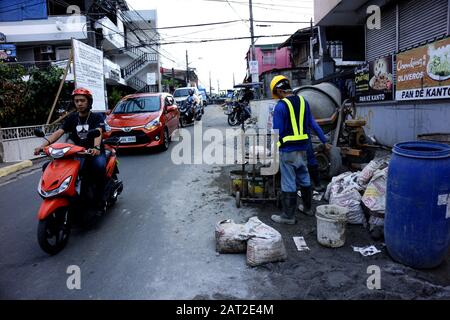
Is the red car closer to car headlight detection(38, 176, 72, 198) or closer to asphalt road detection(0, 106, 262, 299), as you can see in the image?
asphalt road detection(0, 106, 262, 299)

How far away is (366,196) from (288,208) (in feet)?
3.23

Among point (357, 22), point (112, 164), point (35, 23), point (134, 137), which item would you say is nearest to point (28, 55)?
point (35, 23)

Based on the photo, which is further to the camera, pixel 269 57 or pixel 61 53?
pixel 269 57

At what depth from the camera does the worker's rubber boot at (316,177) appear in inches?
226

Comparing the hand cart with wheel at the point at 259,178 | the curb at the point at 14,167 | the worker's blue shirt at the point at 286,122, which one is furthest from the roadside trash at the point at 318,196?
the curb at the point at 14,167

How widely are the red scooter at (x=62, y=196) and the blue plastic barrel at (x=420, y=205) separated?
3447 mm

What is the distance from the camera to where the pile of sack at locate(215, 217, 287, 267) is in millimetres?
3484

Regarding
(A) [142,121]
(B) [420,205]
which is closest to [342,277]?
(B) [420,205]

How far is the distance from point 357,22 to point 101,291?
1520 cm

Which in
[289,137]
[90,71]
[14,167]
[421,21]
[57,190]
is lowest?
[14,167]

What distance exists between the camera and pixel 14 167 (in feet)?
28.7

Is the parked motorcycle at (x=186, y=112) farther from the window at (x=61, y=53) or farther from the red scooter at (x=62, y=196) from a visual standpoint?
the red scooter at (x=62, y=196)

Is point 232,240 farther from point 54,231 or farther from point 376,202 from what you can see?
point 54,231
